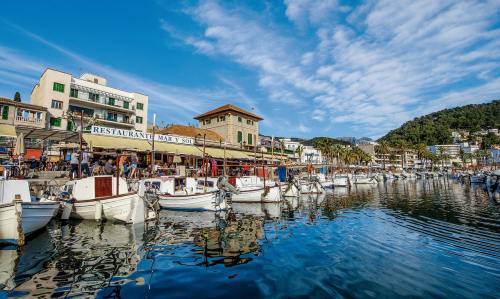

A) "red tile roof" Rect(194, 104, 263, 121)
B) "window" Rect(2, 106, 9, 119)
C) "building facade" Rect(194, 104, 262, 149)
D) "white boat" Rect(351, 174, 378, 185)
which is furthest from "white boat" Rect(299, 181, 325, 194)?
"window" Rect(2, 106, 9, 119)

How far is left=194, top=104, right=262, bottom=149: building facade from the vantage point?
45656 millimetres

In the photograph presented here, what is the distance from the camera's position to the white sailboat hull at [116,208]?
47.0 feet

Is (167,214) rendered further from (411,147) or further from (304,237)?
(411,147)

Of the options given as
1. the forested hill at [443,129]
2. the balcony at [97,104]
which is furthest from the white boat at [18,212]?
the forested hill at [443,129]

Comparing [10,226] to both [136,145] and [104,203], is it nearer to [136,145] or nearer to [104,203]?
[104,203]

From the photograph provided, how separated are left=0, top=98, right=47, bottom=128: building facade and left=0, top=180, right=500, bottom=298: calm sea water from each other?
27.9 metres

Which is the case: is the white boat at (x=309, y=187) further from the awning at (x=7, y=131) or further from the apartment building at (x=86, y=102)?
the awning at (x=7, y=131)

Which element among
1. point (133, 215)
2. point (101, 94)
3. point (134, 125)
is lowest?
point (133, 215)

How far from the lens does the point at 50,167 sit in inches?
955

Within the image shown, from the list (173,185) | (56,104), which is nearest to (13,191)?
(173,185)

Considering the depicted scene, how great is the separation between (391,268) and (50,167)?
28429 millimetres

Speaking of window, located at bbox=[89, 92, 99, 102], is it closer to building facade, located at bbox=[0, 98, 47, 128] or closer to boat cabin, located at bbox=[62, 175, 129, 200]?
building facade, located at bbox=[0, 98, 47, 128]

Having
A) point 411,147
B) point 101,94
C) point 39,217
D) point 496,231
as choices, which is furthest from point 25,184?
point 411,147

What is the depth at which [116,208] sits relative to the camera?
572 inches
